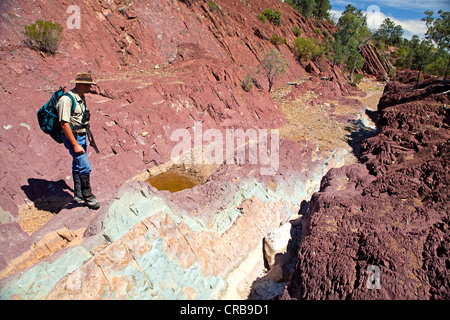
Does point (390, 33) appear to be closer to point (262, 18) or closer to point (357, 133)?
point (262, 18)

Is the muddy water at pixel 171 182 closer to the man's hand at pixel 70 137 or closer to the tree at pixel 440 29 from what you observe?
the man's hand at pixel 70 137

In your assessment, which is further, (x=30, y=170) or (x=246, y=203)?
(x=30, y=170)

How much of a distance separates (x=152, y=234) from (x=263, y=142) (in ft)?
13.0

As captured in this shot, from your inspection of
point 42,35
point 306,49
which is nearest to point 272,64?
point 306,49

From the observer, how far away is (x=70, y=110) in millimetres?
3203

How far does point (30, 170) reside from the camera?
5.41 metres

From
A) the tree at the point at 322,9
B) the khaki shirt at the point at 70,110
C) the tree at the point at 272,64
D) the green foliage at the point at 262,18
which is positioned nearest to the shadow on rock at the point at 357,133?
the tree at the point at 272,64

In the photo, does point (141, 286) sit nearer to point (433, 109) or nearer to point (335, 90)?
point (433, 109)

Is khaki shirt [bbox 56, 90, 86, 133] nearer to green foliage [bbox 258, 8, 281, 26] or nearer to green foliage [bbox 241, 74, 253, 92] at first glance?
green foliage [bbox 241, 74, 253, 92]

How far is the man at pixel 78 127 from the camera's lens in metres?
3.15

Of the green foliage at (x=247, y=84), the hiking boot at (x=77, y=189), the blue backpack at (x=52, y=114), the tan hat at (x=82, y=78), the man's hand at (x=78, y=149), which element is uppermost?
the green foliage at (x=247, y=84)

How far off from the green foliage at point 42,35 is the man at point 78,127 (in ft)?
24.4

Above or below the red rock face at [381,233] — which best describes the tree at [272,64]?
above
